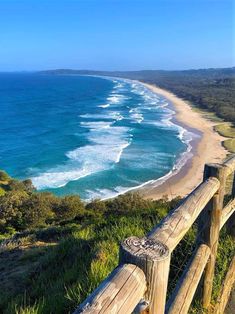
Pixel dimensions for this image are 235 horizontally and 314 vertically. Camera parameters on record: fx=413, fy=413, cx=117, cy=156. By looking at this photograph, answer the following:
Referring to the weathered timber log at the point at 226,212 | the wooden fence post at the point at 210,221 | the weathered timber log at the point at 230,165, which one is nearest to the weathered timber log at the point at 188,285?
the wooden fence post at the point at 210,221

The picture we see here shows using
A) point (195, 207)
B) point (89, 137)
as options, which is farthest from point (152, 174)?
point (195, 207)

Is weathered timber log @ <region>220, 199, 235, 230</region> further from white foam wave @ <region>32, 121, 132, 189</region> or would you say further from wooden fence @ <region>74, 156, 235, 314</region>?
white foam wave @ <region>32, 121, 132, 189</region>

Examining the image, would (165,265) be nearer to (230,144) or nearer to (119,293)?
(119,293)

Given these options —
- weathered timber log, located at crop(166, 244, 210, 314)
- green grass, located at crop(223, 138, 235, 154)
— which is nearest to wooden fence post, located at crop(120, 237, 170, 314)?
weathered timber log, located at crop(166, 244, 210, 314)

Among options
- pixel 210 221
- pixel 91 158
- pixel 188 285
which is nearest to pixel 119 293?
pixel 188 285

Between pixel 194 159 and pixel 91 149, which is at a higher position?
pixel 194 159

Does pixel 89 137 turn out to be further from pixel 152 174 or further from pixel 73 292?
pixel 73 292
